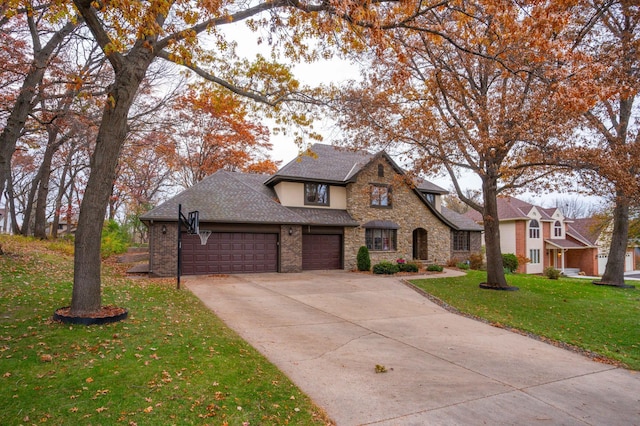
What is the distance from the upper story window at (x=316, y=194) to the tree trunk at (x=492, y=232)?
8757 millimetres

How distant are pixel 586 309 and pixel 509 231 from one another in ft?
74.5

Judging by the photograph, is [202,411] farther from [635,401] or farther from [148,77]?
[148,77]

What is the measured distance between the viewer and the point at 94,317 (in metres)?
6.68

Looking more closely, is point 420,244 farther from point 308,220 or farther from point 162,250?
point 162,250

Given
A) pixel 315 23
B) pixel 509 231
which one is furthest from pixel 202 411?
pixel 509 231

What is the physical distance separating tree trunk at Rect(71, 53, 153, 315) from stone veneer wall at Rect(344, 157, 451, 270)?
1473 cm

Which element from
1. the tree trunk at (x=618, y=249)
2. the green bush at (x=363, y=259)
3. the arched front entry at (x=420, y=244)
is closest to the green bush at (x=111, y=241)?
the green bush at (x=363, y=259)

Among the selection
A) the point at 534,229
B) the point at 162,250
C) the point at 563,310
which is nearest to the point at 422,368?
the point at 563,310

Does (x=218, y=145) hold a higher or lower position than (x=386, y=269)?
higher

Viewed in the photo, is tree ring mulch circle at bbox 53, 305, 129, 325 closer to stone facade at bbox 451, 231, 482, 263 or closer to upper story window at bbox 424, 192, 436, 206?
upper story window at bbox 424, 192, 436, 206

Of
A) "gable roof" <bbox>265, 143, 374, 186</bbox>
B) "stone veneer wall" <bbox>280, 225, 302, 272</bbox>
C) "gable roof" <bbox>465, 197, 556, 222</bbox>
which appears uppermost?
"gable roof" <bbox>265, 143, 374, 186</bbox>

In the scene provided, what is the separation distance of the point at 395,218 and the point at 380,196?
1.94 m

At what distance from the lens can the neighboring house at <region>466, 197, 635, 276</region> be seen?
104ft

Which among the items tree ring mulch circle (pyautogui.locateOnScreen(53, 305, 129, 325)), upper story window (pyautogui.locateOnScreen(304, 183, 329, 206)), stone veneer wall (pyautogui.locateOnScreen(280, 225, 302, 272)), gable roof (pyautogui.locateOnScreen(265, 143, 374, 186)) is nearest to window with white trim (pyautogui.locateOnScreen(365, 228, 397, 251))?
upper story window (pyautogui.locateOnScreen(304, 183, 329, 206))
